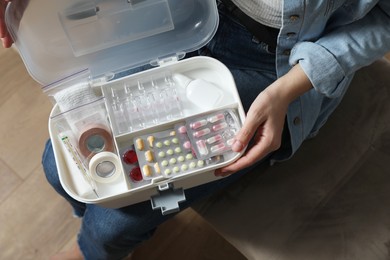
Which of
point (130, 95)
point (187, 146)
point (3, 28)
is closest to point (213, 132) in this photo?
point (187, 146)

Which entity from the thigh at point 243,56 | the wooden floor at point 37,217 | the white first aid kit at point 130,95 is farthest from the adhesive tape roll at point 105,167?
the wooden floor at point 37,217

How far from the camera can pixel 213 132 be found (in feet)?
2.04

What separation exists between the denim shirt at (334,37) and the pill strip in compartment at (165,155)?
0.65ft

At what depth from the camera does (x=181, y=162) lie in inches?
23.6

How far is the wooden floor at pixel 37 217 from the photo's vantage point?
1010 millimetres

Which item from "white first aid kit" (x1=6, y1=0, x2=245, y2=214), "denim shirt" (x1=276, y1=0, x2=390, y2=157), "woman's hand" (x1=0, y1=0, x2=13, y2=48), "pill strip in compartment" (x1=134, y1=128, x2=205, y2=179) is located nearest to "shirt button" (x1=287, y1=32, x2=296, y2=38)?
"denim shirt" (x1=276, y1=0, x2=390, y2=157)

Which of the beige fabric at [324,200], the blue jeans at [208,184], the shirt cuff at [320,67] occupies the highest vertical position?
the shirt cuff at [320,67]

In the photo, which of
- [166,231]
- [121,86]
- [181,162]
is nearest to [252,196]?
[181,162]

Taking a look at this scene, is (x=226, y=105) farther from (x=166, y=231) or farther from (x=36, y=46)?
(x=166, y=231)

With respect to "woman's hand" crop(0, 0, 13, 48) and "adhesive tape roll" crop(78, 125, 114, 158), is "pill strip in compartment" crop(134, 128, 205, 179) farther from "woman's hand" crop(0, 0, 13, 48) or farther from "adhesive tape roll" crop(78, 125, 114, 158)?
"woman's hand" crop(0, 0, 13, 48)

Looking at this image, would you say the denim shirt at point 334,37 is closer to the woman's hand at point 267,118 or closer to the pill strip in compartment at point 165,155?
the woman's hand at point 267,118

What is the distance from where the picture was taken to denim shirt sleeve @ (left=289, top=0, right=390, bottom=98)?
602 mm

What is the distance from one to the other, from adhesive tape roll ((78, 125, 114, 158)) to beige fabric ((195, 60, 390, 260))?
184 millimetres

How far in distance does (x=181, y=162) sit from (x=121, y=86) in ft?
0.52
